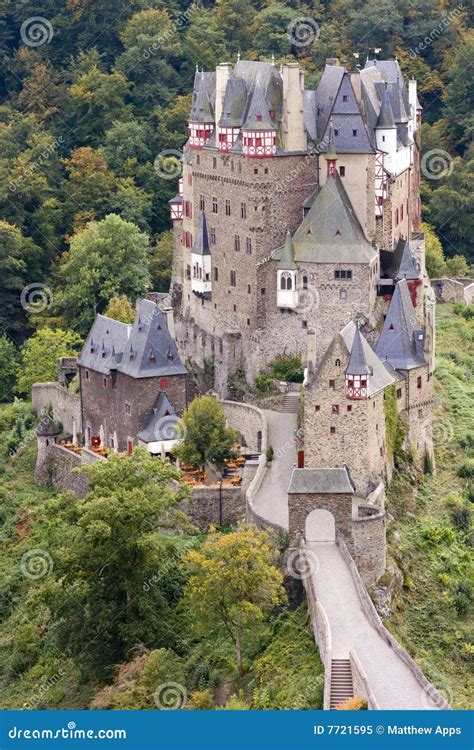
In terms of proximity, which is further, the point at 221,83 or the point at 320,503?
the point at 221,83

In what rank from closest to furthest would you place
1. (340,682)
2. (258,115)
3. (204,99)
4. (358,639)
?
(340,682), (358,639), (258,115), (204,99)

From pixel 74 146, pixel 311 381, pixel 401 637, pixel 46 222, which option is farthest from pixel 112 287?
pixel 401 637

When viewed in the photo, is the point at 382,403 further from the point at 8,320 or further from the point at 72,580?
the point at 8,320

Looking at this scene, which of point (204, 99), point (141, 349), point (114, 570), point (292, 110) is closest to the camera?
point (114, 570)

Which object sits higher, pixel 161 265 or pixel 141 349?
pixel 161 265

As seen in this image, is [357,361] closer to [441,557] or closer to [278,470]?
[278,470]

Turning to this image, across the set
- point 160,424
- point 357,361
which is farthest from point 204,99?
point 357,361

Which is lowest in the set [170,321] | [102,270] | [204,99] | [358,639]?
[358,639]
